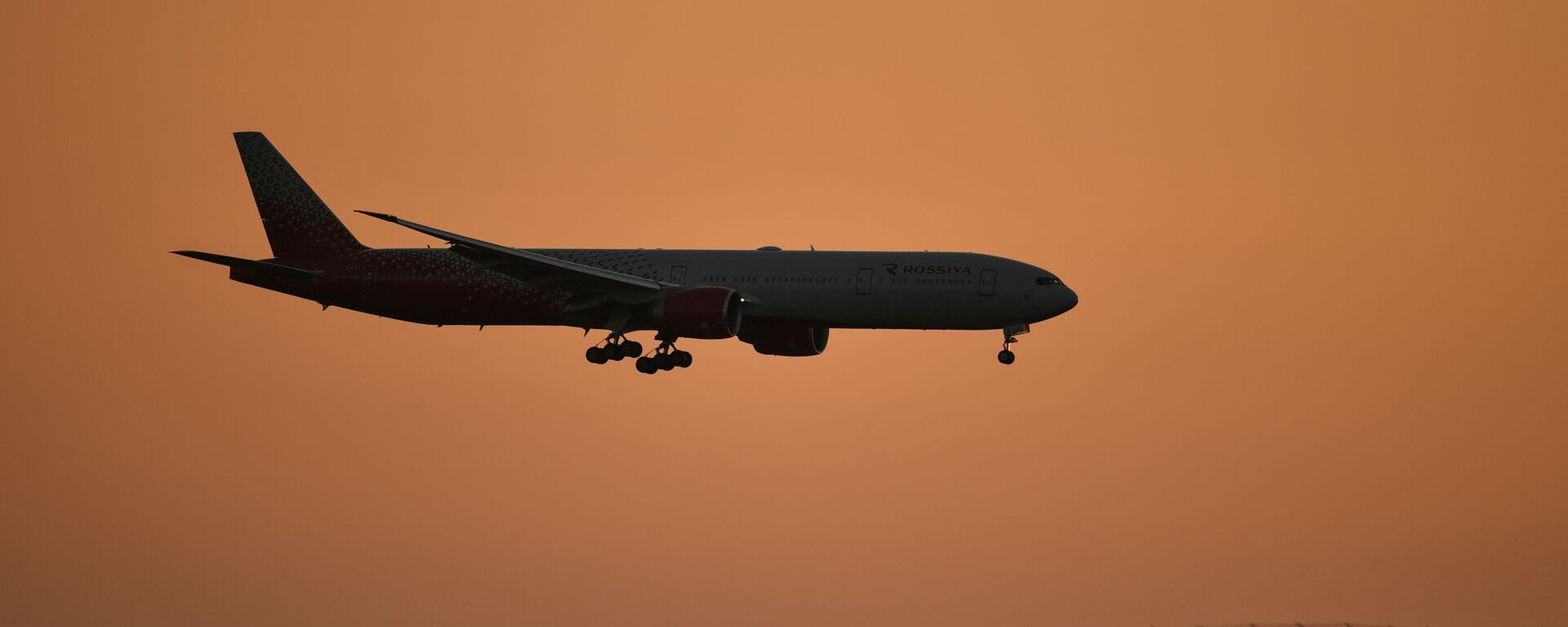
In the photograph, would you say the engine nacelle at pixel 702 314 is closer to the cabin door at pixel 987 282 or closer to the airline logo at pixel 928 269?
the airline logo at pixel 928 269

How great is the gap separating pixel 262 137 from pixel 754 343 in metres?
24.4

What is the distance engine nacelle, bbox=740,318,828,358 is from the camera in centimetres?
7731

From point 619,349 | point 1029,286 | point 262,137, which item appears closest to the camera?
point 1029,286

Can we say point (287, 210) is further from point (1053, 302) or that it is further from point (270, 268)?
point (1053, 302)

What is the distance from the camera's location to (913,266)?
7138 cm

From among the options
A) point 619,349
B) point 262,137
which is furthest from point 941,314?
point 262,137

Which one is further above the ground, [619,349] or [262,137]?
[262,137]

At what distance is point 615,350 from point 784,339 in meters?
7.15

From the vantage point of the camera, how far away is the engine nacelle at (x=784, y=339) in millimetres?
77312

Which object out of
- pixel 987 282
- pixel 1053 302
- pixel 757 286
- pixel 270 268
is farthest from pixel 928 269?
pixel 270 268

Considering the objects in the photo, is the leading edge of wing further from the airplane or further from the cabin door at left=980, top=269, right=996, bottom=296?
the cabin door at left=980, top=269, right=996, bottom=296

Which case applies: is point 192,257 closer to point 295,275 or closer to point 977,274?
point 295,275

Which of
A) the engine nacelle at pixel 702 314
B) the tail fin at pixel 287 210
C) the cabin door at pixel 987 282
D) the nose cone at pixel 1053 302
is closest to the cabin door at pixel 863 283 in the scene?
the cabin door at pixel 987 282

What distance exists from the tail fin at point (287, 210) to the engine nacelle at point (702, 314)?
55.8ft
